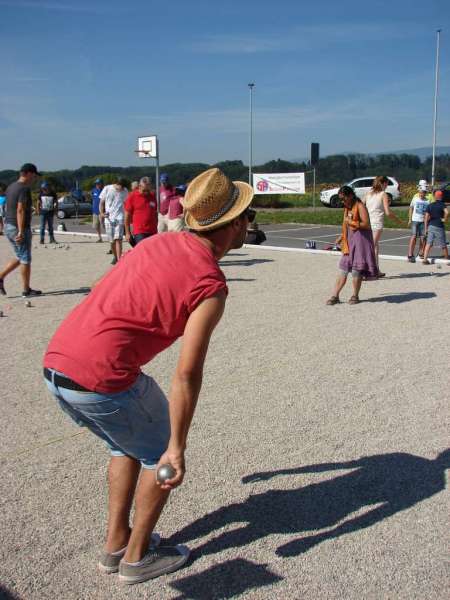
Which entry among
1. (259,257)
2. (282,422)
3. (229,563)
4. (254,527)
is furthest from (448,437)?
(259,257)

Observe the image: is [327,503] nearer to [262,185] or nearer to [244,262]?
[244,262]

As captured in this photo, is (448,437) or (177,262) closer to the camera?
(177,262)

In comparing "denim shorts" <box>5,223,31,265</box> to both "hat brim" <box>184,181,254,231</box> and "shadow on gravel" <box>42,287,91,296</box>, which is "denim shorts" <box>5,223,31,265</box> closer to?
"shadow on gravel" <box>42,287,91,296</box>

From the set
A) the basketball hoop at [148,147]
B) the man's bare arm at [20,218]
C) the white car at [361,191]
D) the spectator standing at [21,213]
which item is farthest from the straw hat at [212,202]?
the white car at [361,191]

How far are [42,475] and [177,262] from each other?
6.73 feet

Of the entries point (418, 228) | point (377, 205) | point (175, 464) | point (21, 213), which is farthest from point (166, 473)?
point (418, 228)

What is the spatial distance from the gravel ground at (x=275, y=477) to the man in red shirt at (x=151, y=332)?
65cm

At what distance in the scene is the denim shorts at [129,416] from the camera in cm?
234

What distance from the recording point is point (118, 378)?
2.30 m

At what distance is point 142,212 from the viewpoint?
411 inches

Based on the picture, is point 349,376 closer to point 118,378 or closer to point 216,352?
point 216,352

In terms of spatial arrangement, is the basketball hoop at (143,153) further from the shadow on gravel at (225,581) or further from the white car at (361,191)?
the shadow on gravel at (225,581)

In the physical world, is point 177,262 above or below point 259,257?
above

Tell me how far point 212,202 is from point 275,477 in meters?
1.98
